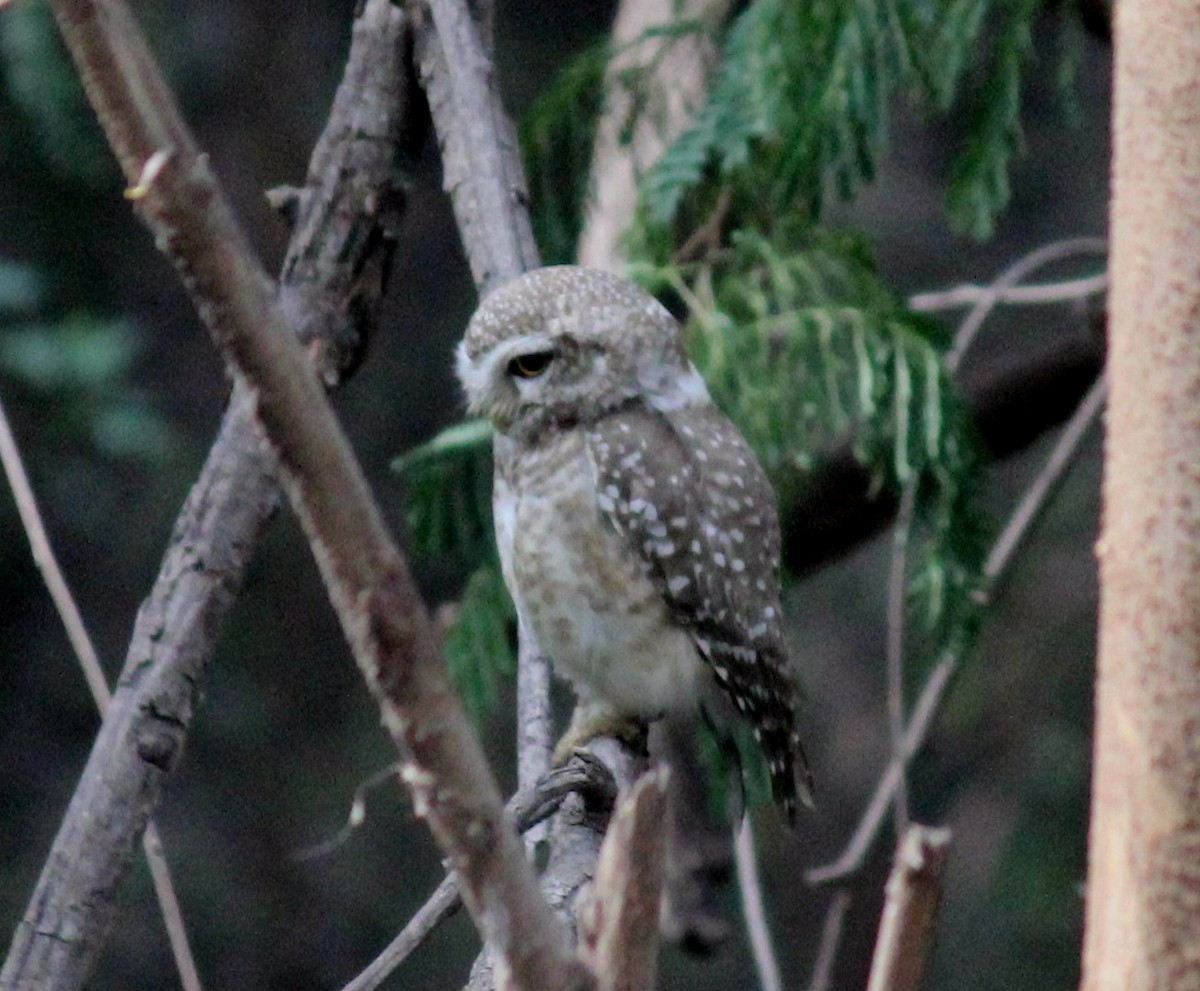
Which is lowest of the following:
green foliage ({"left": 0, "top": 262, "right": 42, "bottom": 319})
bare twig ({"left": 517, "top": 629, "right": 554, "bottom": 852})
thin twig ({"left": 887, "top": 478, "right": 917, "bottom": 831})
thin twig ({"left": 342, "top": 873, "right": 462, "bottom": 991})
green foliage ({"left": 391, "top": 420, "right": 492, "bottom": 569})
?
thin twig ({"left": 887, "top": 478, "right": 917, "bottom": 831})

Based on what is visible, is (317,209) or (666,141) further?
(666,141)

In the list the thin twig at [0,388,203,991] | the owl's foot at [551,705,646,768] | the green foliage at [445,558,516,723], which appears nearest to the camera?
the thin twig at [0,388,203,991]

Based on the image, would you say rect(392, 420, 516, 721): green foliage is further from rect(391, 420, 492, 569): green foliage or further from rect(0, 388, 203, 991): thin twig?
rect(0, 388, 203, 991): thin twig

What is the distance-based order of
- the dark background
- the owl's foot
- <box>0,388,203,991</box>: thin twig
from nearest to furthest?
<box>0,388,203,991</box>: thin twig → the owl's foot → the dark background

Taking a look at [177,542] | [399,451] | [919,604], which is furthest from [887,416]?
[399,451]

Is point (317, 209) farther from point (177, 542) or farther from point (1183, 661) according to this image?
point (1183, 661)

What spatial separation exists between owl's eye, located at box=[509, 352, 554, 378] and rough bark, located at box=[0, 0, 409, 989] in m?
0.20

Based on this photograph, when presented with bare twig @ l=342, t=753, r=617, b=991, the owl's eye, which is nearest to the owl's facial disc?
the owl's eye

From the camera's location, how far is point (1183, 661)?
120 cm

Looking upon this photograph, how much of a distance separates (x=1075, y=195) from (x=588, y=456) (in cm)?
352

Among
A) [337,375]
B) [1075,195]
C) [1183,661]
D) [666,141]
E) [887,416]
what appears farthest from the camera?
[1075,195]

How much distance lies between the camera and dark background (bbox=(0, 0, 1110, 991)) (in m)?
4.04

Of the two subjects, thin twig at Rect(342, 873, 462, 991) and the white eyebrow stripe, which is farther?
the white eyebrow stripe

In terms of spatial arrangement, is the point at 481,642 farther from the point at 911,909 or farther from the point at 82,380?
the point at 911,909
